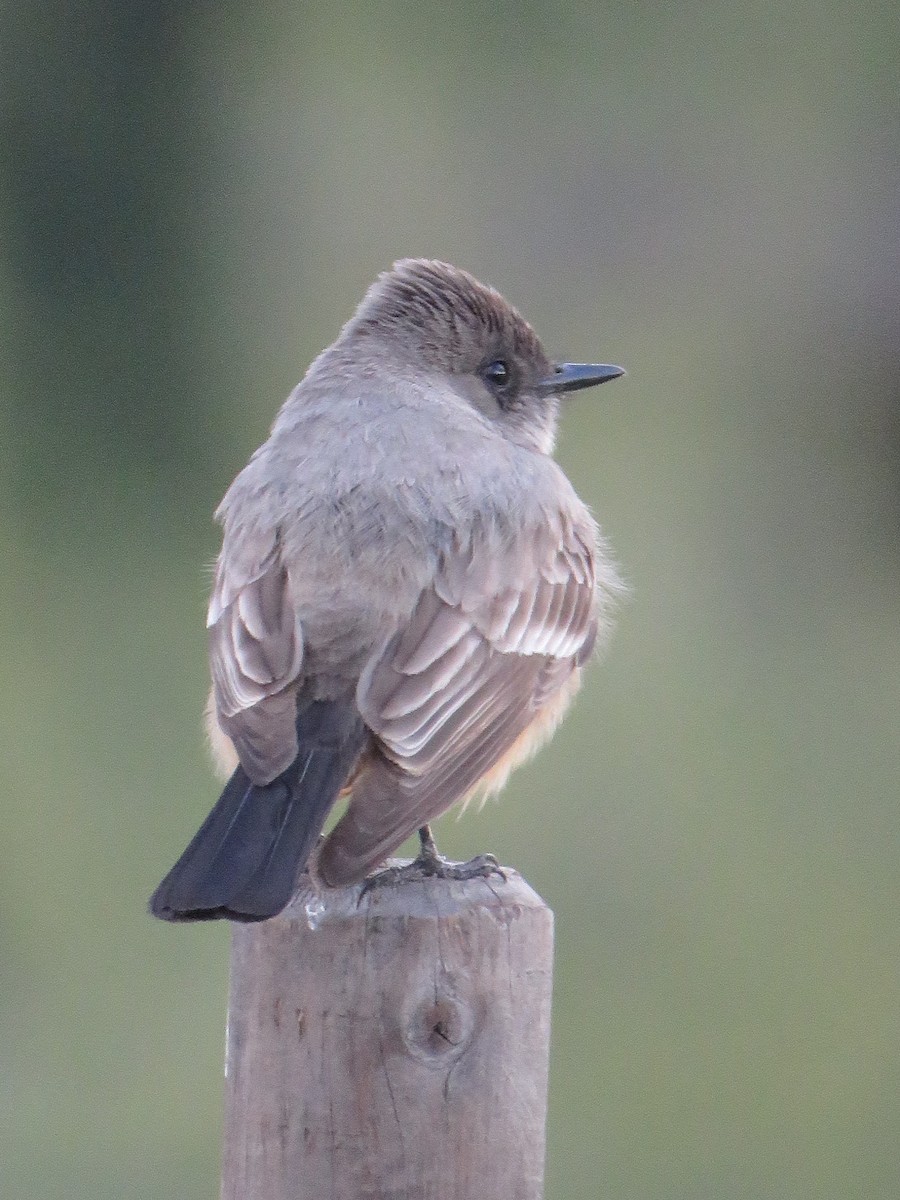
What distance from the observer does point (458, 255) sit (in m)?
8.63

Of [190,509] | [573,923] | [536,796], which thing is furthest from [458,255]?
[573,923]

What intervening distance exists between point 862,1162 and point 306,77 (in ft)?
21.0

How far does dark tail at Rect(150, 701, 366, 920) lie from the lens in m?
2.86

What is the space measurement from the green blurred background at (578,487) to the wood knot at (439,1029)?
4668 millimetres

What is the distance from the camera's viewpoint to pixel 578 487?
8141 mm

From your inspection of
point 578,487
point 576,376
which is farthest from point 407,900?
point 578,487

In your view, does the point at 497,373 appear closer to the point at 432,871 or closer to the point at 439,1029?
the point at 432,871

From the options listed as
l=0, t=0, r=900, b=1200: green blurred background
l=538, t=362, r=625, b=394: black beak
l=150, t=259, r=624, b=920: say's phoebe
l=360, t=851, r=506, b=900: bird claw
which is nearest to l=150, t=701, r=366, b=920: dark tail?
l=150, t=259, r=624, b=920: say's phoebe

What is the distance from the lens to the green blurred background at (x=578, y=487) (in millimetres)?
7805

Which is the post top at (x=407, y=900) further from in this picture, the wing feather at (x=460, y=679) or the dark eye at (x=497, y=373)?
the dark eye at (x=497, y=373)

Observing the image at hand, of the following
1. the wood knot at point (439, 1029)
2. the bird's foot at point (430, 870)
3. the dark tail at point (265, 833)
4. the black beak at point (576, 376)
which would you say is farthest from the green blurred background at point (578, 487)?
the wood knot at point (439, 1029)

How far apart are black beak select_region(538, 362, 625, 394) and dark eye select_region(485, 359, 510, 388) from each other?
0.39ft

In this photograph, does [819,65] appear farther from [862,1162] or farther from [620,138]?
[862,1162]

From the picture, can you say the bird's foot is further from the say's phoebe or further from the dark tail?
the dark tail
